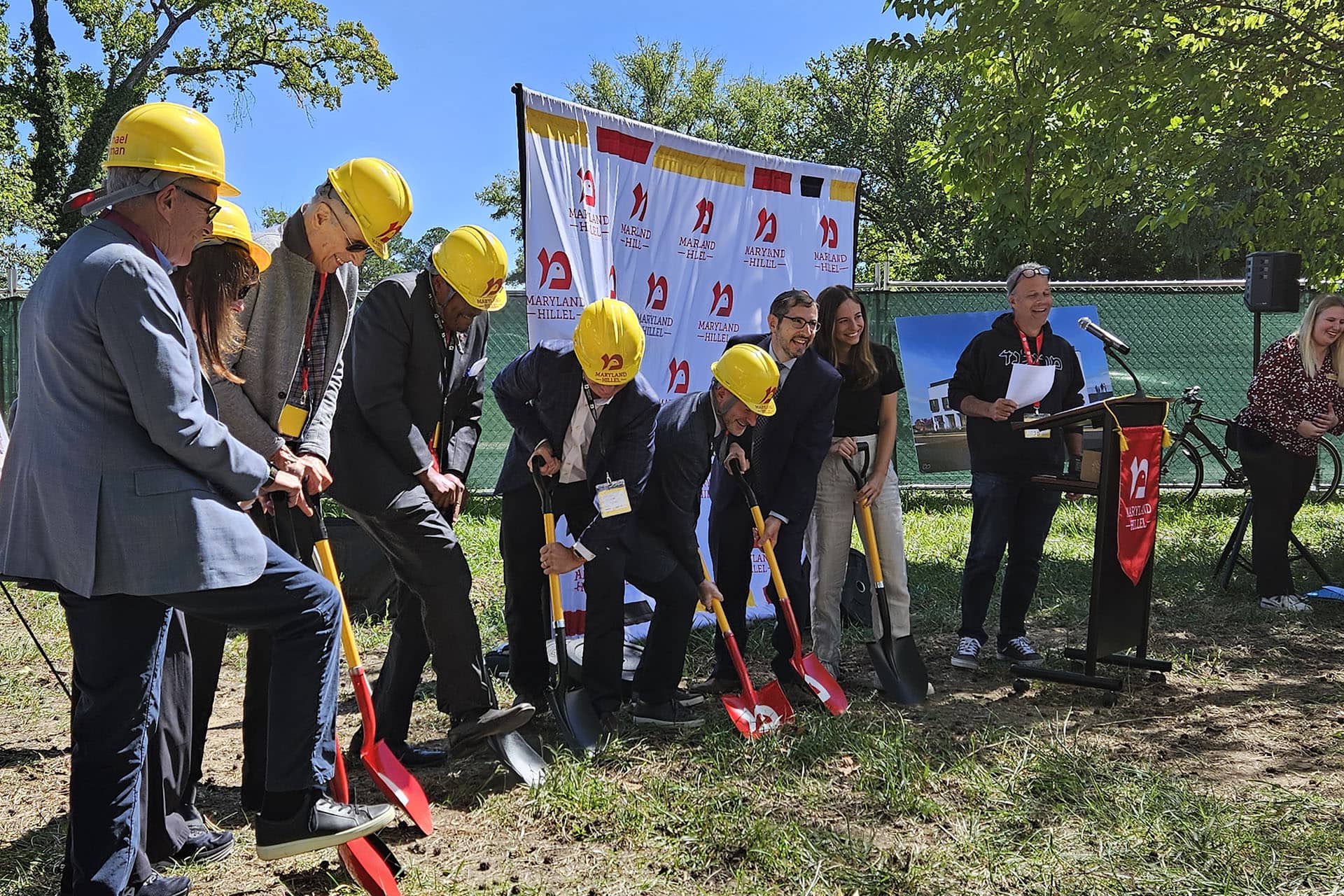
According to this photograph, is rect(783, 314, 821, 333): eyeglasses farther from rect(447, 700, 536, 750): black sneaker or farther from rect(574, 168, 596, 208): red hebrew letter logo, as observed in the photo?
rect(447, 700, 536, 750): black sneaker

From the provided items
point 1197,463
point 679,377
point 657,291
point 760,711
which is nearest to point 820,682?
point 760,711

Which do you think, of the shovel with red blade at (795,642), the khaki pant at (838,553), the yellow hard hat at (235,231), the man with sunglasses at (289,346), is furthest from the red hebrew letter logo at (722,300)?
the yellow hard hat at (235,231)

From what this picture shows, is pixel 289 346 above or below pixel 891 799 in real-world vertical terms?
above

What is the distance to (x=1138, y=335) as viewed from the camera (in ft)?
34.0

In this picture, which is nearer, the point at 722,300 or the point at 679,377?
the point at 679,377

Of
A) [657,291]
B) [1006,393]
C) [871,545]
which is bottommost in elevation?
[871,545]

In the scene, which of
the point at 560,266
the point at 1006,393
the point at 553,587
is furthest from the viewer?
the point at 1006,393

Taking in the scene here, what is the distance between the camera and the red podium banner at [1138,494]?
4.64 metres

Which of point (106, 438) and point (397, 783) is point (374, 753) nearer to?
point (397, 783)

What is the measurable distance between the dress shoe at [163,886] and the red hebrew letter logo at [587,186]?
3.56m

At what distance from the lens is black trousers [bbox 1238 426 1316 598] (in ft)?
20.8

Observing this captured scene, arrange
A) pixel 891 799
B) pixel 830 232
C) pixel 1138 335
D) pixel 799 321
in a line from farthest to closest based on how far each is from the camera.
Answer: pixel 1138 335, pixel 830 232, pixel 799 321, pixel 891 799

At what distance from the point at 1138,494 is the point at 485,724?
3071mm

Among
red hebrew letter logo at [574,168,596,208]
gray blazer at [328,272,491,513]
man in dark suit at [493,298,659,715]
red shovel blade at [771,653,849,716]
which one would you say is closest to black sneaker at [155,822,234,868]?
gray blazer at [328,272,491,513]
